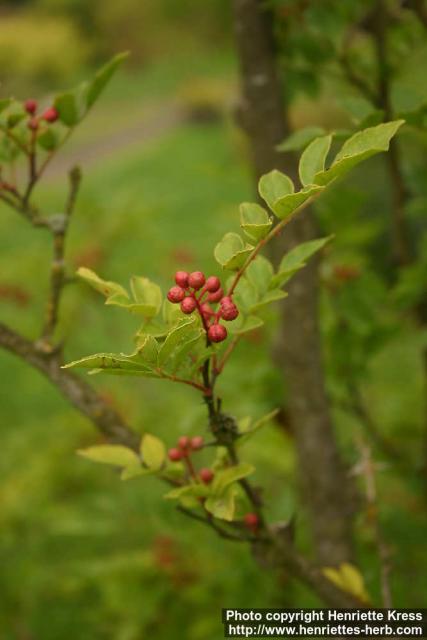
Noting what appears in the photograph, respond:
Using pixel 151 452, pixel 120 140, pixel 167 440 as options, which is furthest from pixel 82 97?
pixel 120 140

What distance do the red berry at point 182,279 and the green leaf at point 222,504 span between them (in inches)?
9.3

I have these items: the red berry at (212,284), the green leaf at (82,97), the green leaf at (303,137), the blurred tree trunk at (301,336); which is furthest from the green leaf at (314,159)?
the blurred tree trunk at (301,336)

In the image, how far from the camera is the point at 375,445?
1597mm

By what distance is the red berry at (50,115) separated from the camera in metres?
0.88

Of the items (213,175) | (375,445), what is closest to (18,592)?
(375,445)

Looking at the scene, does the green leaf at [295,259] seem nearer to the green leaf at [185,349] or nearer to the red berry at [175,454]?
the green leaf at [185,349]

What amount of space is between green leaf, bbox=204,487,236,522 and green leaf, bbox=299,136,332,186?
1.03 feet

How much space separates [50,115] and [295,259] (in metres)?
0.38

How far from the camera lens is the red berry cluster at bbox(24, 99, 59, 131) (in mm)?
860

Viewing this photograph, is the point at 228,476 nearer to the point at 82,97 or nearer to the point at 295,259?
the point at 295,259

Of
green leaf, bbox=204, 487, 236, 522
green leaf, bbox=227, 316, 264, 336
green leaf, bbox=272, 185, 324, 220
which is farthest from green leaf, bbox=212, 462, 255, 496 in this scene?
green leaf, bbox=272, 185, 324, 220

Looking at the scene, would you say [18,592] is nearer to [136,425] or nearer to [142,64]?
[136,425]

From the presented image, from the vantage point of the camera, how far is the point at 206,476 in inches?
30.0

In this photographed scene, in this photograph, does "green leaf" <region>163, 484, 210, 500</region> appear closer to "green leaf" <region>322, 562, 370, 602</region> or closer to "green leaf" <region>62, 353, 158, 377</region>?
"green leaf" <region>62, 353, 158, 377</region>
